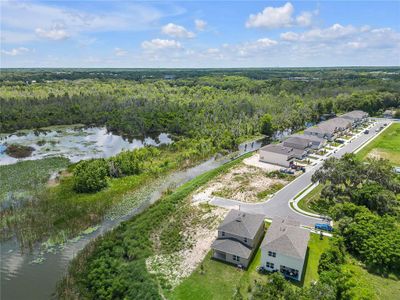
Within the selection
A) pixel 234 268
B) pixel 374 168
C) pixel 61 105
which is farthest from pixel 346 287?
pixel 61 105

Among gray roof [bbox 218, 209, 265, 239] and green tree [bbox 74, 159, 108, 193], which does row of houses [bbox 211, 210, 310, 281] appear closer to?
gray roof [bbox 218, 209, 265, 239]

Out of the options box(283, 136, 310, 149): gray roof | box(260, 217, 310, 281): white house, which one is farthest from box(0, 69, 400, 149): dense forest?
box(260, 217, 310, 281): white house

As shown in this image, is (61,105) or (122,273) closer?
(122,273)

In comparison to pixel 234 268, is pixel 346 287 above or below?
above

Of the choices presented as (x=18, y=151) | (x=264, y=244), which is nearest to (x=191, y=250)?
(x=264, y=244)

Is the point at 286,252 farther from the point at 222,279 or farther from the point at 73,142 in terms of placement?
the point at 73,142

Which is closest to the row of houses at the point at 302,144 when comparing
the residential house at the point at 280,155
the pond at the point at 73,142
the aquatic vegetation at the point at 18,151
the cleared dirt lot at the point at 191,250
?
the residential house at the point at 280,155

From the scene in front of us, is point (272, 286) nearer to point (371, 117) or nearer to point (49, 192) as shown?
point (49, 192)
